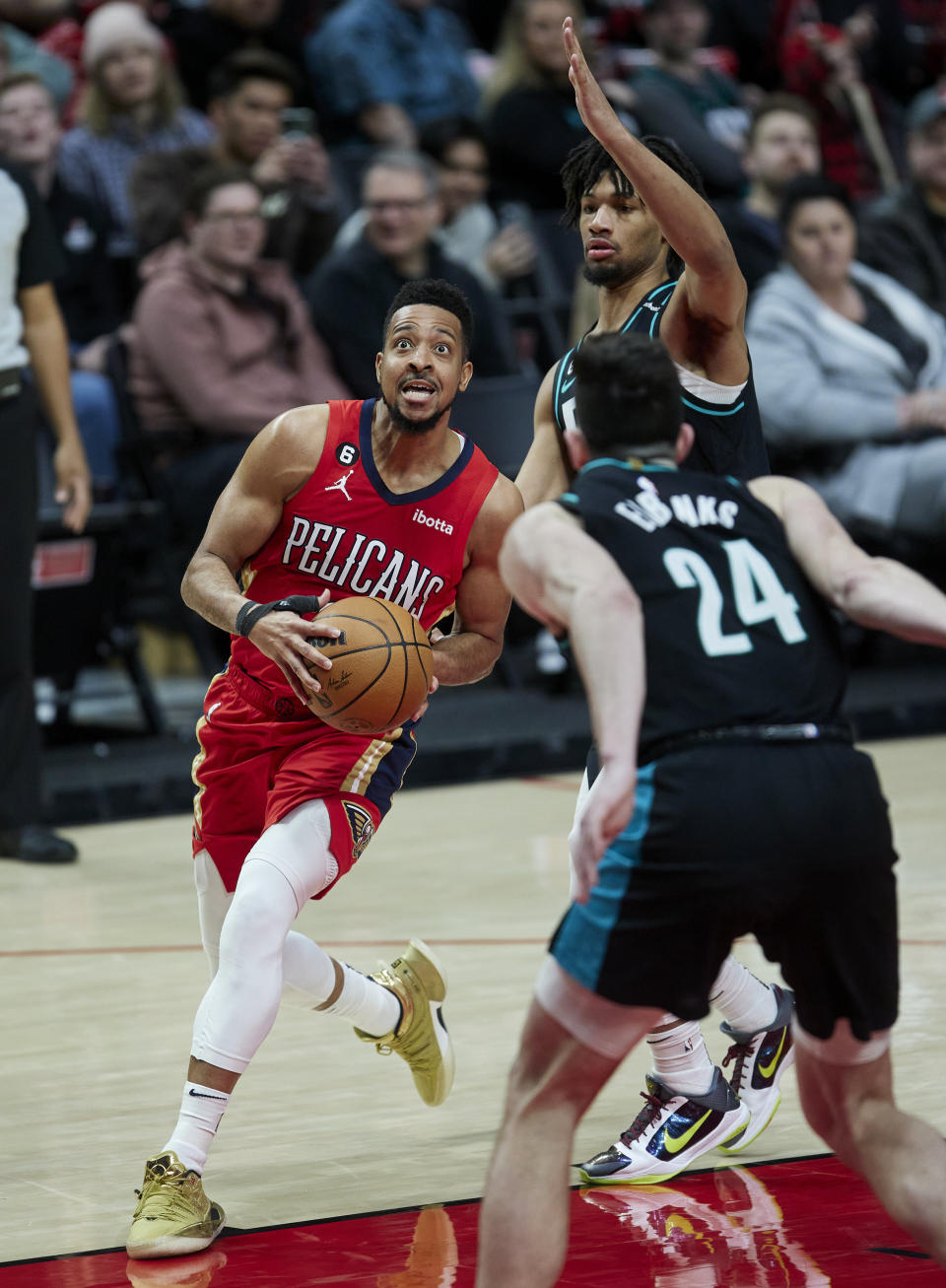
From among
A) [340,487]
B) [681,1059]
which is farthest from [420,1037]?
[340,487]

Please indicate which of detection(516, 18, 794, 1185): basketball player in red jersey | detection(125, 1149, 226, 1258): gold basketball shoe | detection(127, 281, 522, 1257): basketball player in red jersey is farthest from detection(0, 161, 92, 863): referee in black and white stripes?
detection(125, 1149, 226, 1258): gold basketball shoe

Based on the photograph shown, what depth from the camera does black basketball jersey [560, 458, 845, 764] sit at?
3.00 metres

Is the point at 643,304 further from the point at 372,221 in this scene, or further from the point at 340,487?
the point at 372,221

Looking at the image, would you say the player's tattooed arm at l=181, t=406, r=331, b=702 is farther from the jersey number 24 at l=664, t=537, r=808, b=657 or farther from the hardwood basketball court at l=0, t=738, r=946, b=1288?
the jersey number 24 at l=664, t=537, r=808, b=657

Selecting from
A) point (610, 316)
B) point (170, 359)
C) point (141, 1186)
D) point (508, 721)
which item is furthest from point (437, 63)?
point (141, 1186)

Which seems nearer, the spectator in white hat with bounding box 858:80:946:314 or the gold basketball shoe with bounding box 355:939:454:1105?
the gold basketball shoe with bounding box 355:939:454:1105

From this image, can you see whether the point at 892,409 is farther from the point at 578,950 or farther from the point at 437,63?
the point at 578,950

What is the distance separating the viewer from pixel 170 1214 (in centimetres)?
359

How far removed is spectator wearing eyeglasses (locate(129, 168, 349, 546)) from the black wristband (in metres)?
4.93

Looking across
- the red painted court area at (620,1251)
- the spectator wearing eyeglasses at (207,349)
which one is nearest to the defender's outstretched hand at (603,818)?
the red painted court area at (620,1251)

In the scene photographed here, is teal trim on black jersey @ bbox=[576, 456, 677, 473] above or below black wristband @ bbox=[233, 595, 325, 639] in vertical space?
above

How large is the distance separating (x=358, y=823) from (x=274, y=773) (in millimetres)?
221

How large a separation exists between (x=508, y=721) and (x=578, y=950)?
6307 mm

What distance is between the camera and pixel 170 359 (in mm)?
9023
